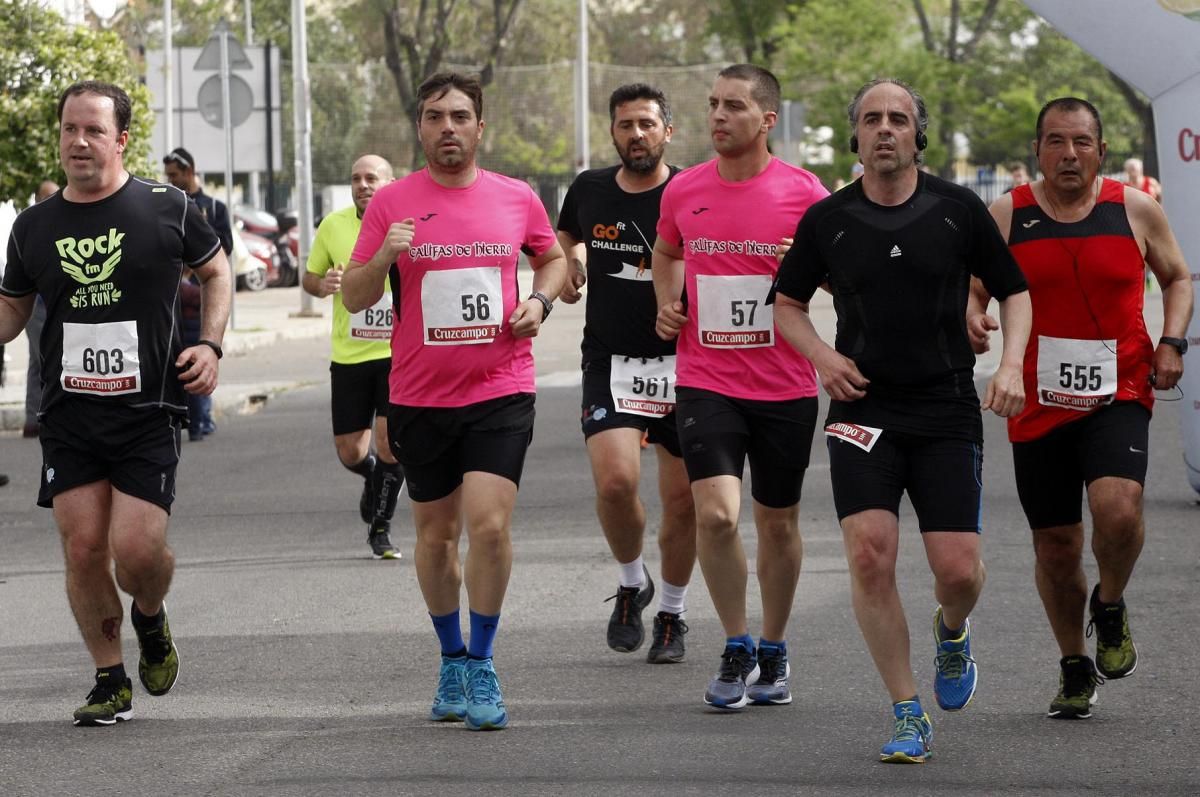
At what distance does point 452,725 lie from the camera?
22.4 ft

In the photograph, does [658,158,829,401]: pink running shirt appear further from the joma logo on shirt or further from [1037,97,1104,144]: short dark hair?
the joma logo on shirt

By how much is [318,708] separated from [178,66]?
63.1 ft

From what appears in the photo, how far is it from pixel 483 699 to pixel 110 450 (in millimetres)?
1446

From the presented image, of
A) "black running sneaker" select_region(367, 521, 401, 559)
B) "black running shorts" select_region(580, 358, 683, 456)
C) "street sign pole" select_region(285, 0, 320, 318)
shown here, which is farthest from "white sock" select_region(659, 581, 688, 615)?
"street sign pole" select_region(285, 0, 320, 318)

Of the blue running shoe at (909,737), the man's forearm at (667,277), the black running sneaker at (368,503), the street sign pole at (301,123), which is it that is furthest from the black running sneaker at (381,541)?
the street sign pole at (301,123)

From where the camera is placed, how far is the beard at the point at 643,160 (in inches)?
323

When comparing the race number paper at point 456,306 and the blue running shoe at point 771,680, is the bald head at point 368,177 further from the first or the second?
the blue running shoe at point 771,680

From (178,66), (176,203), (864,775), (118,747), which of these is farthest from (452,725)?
(178,66)

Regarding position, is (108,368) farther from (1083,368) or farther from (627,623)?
(1083,368)

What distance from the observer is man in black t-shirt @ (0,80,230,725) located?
6.92m

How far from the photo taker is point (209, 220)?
587 inches

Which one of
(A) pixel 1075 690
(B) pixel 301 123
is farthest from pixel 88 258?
(B) pixel 301 123

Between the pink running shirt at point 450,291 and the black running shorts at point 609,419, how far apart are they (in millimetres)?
1084

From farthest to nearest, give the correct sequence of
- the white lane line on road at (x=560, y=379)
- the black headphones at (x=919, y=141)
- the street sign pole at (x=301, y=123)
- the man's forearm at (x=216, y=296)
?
the street sign pole at (x=301, y=123) → the white lane line on road at (x=560, y=379) → the man's forearm at (x=216, y=296) → the black headphones at (x=919, y=141)
